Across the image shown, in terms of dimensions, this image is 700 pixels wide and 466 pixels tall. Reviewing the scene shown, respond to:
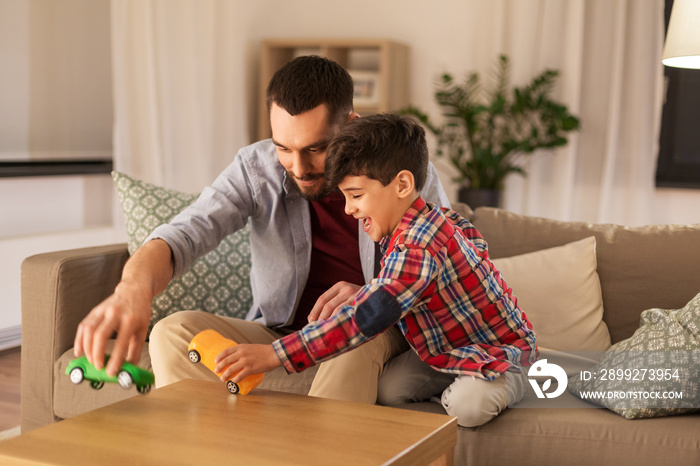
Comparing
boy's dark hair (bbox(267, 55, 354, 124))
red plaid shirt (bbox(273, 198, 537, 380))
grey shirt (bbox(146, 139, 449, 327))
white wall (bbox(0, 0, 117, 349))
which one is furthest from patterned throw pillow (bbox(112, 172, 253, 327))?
white wall (bbox(0, 0, 117, 349))

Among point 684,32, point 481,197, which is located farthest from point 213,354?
point 481,197

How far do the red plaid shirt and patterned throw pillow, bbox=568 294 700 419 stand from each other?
17 cm

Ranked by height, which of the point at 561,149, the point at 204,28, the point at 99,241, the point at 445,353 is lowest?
the point at 99,241

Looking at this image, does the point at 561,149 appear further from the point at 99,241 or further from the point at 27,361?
the point at 27,361

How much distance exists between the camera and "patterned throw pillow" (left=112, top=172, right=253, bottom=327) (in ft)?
7.01

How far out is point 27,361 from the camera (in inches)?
80.2

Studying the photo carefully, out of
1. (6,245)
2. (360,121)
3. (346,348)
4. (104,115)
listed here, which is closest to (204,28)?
(104,115)

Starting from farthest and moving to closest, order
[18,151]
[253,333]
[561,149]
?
[561,149]
[18,151]
[253,333]

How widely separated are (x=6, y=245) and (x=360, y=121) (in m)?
2.39

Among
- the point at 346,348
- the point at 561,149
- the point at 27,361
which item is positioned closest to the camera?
the point at 346,348

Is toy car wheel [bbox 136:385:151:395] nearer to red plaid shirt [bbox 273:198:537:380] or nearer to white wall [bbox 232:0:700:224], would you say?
red plaid shirt [bbox 273:198:537:380]

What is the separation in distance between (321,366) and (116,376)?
1.58 ft

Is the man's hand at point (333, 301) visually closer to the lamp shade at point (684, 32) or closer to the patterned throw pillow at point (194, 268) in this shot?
the patterned throw pillow at point (194, 268)

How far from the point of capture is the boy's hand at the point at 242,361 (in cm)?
121
